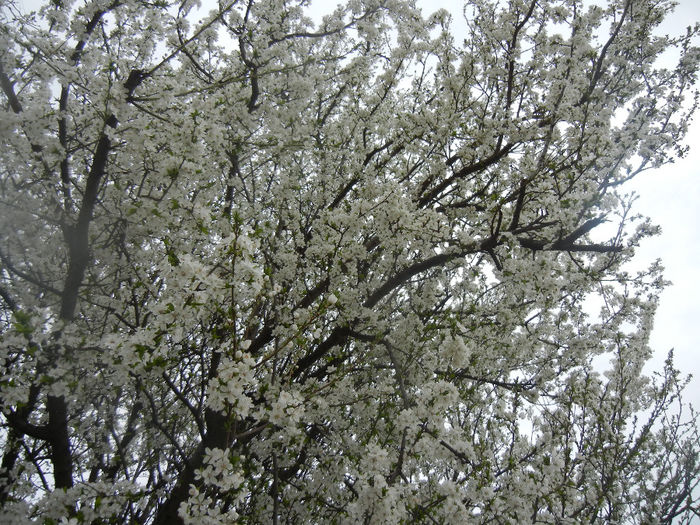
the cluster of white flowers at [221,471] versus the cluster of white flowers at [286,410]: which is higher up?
the cluster of white flowers at [286,410]

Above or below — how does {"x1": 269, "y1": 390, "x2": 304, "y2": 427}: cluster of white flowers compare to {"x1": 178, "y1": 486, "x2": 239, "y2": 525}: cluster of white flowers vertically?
above

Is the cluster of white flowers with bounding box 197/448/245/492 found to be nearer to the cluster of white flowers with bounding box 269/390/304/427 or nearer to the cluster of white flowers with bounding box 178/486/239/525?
the cluster of white flowers with bounding box 178/486/239/525

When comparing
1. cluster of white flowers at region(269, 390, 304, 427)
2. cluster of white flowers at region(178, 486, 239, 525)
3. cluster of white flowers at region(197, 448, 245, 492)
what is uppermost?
cluster of white flowers at region(269, 390, 304, 427)

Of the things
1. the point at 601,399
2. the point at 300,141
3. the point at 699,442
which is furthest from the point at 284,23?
the point at 699,442

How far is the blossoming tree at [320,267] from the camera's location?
14.3 ft

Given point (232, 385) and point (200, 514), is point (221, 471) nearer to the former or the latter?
point (200, 514)

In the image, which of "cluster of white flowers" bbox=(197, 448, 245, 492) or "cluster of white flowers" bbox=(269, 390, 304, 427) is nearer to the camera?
"cluster of white flowers" bbox=(197, 448, 245, 492)

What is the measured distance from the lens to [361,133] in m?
8.50

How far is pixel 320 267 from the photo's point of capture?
21.4 feet

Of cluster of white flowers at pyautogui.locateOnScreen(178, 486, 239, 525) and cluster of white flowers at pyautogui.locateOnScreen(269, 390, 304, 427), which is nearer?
cluster of white flowers at pyautogui.locateOnScreen(178, 486, 239, 525)

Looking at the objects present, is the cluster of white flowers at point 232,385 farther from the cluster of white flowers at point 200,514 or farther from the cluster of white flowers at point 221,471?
the cluster of white flowers at point 200,514

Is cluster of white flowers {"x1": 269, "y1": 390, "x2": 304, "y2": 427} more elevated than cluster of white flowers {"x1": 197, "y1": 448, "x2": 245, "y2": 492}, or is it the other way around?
cluster of white flowers {"x1": 269, "y1": 390, "x2": 304, "y2": 427}

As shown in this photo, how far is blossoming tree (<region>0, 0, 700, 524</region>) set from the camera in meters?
4.34

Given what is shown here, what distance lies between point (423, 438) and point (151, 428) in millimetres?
4418
